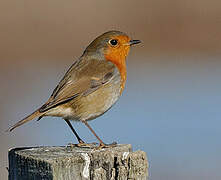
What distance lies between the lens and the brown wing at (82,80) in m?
5.78

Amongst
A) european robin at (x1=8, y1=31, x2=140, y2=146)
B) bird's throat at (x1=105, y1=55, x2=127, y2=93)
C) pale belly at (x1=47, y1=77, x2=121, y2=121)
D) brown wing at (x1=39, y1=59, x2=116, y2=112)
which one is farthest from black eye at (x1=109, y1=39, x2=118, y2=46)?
pale belly at (x1=47, y1=77, x2=121, y2=121)

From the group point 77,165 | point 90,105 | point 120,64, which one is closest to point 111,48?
point 120,64

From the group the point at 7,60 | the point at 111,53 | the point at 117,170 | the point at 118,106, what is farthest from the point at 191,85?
the point at 117,170

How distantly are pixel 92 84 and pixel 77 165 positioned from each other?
2258 mm

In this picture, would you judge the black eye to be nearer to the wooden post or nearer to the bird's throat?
the bird's throat

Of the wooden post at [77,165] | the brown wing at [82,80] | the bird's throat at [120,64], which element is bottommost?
the wooden post at [77,165]

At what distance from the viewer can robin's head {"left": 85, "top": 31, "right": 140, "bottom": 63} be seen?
6.51m

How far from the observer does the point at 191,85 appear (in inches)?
433

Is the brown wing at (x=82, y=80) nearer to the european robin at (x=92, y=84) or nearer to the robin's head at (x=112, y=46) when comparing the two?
the european robin at (x=92, y=84)

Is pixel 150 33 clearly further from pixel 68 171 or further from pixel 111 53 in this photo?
pixel 68 171

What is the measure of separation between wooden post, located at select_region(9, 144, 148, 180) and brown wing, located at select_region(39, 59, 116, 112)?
1656 millimetres

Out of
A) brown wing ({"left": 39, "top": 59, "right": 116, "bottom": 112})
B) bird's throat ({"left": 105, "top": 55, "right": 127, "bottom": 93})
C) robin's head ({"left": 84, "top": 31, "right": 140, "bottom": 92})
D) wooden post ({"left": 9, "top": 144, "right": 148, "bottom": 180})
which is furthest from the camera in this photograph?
robin's head ({"left": 84, "top": 31, "right": 140, "bottom": 92})

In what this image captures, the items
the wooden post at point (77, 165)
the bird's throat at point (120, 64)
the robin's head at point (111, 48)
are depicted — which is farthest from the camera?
the robin's head at point (111, 48)

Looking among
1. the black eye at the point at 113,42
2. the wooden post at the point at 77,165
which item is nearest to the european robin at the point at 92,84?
the black eye at the point at 113,42
